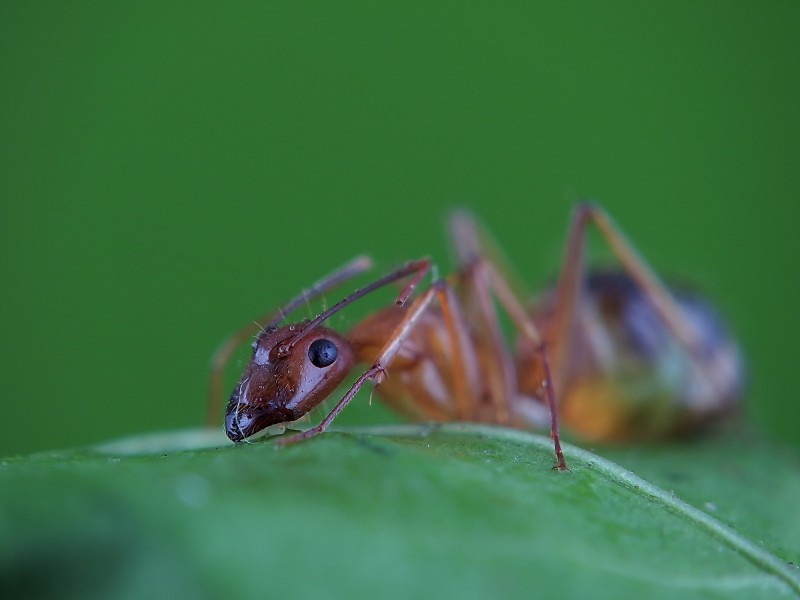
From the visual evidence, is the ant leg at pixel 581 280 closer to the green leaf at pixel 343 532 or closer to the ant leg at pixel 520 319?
the ant leg at pixel 520 319

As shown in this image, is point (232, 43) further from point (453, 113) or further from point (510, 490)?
point (510, 490)

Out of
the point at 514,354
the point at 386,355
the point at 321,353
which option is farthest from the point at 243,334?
the point at 514,354

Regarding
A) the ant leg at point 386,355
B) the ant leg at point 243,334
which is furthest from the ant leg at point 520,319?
the ant leg at point 243,334

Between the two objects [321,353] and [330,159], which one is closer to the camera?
[321,353]

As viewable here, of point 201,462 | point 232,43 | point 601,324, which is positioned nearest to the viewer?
point 201,462

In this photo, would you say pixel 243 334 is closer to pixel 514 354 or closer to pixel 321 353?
pixel 321 353

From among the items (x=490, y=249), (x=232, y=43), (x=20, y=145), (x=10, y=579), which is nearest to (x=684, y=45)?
(x=490, y=249)

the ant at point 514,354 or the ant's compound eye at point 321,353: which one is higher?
the ant's compound eye at point 321,353
